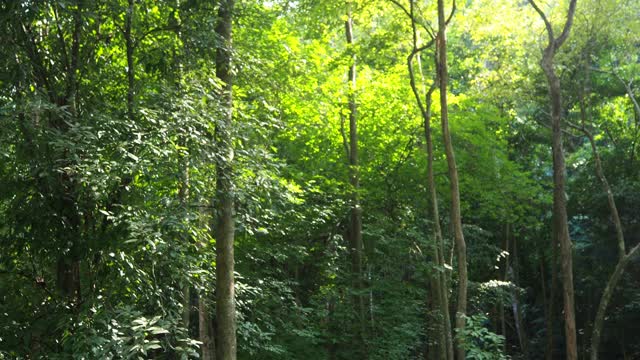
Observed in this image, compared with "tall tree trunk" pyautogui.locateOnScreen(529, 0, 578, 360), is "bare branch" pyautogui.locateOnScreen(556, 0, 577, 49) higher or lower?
higher

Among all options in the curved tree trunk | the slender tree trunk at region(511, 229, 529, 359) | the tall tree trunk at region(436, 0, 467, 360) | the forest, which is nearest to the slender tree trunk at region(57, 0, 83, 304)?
the forest

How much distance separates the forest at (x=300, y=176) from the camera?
6430 millimetres

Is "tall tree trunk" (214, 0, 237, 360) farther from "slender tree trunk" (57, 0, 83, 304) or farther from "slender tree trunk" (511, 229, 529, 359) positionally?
"slender tree trunk" (511, 229, 529, 359)

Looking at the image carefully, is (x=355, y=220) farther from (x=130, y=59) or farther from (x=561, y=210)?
(x=130, y=59)

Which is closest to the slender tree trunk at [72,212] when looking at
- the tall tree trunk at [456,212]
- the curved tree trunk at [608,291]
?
the tall tree trunk at [456,212]

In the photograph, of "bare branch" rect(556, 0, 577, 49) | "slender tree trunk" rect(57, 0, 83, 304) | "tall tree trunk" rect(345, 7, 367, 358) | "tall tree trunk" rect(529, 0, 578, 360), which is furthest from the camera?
"tall tree trunk" rect(345, 7, 367, 358)

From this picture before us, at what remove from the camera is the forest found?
643cm

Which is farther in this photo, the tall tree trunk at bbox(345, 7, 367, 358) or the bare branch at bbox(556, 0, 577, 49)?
the tall tree trunk at bbox(345, 7, 367, 358)

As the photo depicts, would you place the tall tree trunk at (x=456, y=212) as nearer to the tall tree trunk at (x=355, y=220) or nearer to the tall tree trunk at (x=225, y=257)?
the tall tree trunk at (x=355, y=220)

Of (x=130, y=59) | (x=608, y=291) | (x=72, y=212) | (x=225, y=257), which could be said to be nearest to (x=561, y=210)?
(x=608, y=291)

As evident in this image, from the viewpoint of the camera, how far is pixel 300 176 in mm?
13867

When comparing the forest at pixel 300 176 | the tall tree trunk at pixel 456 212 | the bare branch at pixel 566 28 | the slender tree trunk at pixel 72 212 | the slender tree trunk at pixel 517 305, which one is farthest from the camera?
the slender tree trunk at pixel 517 305

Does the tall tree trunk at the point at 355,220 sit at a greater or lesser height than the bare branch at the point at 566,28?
lesser

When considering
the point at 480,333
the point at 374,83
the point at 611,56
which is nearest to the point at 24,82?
→ the point at 480,333
